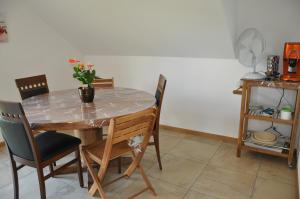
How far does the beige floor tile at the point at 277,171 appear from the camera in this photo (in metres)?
2.30

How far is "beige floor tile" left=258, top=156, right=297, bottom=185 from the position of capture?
2301 mm

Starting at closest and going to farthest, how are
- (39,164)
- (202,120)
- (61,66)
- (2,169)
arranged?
1. (39,164)
2. (2,169)
3. (202,120)
4. (61,66)

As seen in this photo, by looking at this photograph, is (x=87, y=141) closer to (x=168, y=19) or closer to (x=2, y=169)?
(x=2, y=169)

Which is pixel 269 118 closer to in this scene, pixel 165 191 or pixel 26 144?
pixel 165 191

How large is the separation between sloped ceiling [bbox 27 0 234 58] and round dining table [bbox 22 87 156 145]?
81 centimetres

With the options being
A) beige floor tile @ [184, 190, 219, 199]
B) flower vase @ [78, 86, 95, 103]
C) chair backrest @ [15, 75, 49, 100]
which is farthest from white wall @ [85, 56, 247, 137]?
flower vase @ [78, 86, 95, 103]

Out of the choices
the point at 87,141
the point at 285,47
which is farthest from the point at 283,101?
the point at 87,141

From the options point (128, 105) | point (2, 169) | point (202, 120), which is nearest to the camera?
point (128, 105)

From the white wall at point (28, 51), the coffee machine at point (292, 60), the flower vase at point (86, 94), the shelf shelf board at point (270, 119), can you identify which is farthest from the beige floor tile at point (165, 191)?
the white wall at point (28, 51)

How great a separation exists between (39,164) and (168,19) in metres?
1.84

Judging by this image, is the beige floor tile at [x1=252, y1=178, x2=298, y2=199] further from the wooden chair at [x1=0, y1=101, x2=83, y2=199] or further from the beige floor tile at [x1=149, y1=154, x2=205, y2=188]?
the wooden chair at [x1=0, y1=101, x2=83, y2=199]

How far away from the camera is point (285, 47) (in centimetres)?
234

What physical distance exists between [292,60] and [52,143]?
230 cm

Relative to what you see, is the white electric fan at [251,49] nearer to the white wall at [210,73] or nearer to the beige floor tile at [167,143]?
the white wall at [210,73]
